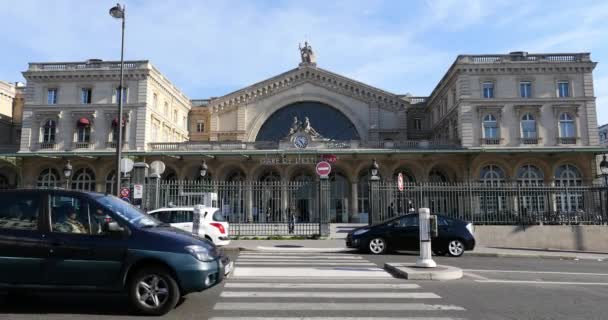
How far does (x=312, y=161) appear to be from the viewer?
3644 cm

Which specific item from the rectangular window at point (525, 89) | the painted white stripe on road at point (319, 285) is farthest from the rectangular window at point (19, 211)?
the rectangular window at point (525, 89)

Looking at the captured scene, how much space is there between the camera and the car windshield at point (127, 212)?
21.6 feet

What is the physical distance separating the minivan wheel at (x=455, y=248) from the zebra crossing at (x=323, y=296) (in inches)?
184

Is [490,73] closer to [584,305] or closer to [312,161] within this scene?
[312,161]

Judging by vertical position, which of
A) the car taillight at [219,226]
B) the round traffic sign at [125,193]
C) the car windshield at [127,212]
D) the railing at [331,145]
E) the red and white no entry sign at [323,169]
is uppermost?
the railing at [331,145]

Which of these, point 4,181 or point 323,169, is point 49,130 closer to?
point 4,181

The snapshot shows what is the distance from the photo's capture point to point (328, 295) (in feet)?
25.0

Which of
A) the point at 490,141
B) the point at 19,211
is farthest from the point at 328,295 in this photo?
the point at 490,141

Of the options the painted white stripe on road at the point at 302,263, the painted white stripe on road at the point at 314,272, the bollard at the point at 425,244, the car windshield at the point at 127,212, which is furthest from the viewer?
the painted white stripe on road at the point at 302,263

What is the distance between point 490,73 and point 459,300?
110ft

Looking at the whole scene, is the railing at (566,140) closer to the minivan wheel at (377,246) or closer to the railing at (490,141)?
the railing at (490,141)

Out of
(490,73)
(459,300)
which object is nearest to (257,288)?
(459,300)

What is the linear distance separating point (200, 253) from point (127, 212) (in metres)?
1.46

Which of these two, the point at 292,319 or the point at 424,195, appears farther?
the point at 424,195
